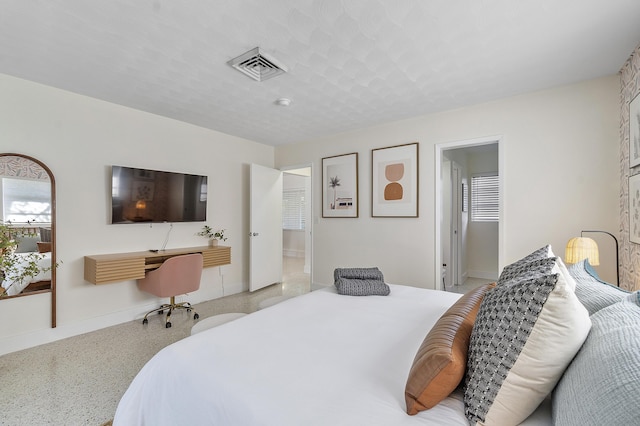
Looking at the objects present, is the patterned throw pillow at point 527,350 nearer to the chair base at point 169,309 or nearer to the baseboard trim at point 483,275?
the chair base at point 169,309

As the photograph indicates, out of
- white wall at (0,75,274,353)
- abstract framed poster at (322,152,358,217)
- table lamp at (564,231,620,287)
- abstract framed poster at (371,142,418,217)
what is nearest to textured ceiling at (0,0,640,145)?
white wall at (0,75,274,353)

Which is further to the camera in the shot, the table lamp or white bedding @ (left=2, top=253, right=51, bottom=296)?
white bedding @ (left=2, top=253, right=51, bottom=296)

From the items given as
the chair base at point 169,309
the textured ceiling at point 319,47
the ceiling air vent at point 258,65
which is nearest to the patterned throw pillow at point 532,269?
the textured ceiling at point 319,47

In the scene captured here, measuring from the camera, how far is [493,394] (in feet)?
2.91

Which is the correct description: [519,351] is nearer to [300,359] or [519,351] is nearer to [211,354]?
[300,359]

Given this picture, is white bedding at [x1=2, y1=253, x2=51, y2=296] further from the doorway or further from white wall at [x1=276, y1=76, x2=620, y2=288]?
the doorway

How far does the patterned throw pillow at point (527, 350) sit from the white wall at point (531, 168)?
98.0 inches

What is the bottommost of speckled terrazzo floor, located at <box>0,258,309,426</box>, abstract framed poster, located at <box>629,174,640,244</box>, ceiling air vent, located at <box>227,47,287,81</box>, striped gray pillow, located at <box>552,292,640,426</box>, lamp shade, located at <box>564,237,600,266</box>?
speckled terrazzo floor, located at <box>0,258,309,426</box>

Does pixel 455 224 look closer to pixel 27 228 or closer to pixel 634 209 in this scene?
pixel 634 209

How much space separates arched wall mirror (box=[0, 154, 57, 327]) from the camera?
8.63 ft

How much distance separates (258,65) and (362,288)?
2.00m

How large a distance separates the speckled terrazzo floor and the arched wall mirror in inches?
17.5

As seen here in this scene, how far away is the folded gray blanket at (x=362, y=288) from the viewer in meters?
2.29

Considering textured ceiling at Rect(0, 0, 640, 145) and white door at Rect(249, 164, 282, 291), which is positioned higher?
textured ceiling at Rect(0, 0, 640, 145)
